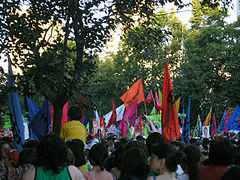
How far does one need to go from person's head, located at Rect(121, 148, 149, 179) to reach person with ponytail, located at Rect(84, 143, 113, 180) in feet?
2.67

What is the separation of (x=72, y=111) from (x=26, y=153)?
1559 millimetres

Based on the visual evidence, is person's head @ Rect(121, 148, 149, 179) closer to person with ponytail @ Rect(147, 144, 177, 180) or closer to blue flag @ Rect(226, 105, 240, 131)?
person with ponytail @ Rect(147, 144, 177, 180)

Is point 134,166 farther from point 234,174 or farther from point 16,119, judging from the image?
point 16,119

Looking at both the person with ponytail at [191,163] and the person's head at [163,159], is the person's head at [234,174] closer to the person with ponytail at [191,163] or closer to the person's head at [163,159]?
the person's head at [163,159]

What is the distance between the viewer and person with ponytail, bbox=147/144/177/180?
3.62 metres

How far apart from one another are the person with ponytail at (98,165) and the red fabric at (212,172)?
1.16m

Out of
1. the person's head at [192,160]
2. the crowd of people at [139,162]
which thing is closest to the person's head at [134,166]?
the crowd of people at [139,162]

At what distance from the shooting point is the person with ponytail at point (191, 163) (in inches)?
174

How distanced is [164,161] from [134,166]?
0.33 m

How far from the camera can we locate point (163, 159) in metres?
3.65

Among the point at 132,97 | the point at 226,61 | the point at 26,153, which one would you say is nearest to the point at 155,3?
the point at 26,153

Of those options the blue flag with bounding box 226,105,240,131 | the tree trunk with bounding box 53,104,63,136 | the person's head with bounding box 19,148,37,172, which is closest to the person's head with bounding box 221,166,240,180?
the person's head with bounding box 19,148,37,172

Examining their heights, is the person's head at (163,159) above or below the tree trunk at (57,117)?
below

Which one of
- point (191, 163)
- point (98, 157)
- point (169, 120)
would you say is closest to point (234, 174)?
point (191, 163)
